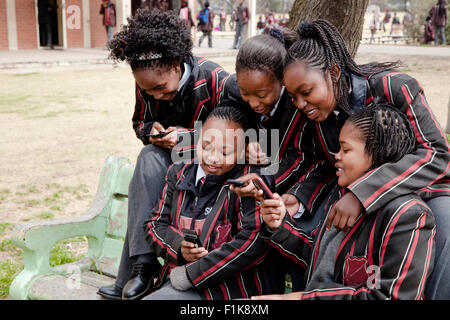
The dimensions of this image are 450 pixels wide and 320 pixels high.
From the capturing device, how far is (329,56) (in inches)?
93.2

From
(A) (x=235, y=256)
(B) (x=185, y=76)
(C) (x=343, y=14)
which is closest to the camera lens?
(A) (x=235, y=256)

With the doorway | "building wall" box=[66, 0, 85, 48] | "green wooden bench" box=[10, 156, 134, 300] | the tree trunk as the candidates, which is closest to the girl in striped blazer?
"green wooden bench" box=[10, 156, 134, 300]

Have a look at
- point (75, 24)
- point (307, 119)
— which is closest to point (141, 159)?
point (307, 119)

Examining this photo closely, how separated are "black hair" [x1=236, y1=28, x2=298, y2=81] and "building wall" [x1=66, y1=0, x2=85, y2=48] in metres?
19.9

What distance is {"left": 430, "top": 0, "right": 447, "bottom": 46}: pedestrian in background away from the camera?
21859mm

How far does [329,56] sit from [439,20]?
22.8 meters

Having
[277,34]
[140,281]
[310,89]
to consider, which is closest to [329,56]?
[310,89]

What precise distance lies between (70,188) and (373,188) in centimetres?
460

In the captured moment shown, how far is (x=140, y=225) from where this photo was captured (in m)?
2.77

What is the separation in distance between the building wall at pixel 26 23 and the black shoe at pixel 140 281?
1901 centimetres

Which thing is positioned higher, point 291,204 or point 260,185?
point 260,185

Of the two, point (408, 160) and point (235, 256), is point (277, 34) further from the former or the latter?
point (235, 256)

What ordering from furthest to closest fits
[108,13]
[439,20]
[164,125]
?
[439,20], [108,13], [164,125]

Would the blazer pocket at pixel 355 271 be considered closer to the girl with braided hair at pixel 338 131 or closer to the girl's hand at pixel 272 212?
the girl with braided hair at pixel 338 131
